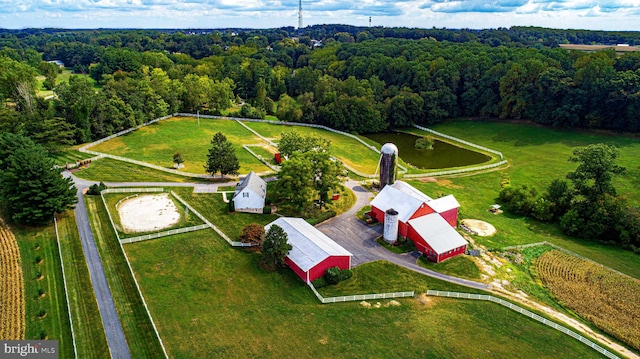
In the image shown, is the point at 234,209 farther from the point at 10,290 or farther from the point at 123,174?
the point at 10,290

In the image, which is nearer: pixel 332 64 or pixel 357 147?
pixel 357 147

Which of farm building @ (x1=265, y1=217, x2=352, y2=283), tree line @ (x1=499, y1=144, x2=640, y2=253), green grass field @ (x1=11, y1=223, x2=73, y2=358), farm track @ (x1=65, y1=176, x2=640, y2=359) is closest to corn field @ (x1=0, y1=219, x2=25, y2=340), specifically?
green grass field @ (x1=11, y1=223, x2=73, y2=358)

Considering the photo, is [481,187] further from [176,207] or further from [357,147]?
[176,207]

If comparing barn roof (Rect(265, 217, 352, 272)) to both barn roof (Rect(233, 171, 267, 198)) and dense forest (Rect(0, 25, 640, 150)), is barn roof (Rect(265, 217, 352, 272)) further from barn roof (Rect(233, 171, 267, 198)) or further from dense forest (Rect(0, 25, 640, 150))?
dense forest (Rect(0, 25, 640, 150))

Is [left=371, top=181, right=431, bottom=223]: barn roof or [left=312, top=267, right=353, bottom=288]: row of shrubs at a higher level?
[left=371, top=181, right=431, bottom=223]: barn roof

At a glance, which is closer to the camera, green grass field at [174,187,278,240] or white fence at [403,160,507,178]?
green grass field at [174,187,278,240]

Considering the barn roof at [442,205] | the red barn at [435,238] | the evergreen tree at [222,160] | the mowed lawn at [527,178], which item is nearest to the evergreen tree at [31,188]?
the evergreen tree at [222,160]

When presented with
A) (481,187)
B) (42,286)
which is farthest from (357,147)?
(42,286)

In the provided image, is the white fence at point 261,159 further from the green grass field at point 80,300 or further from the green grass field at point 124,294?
the green grass field at point 80,300
